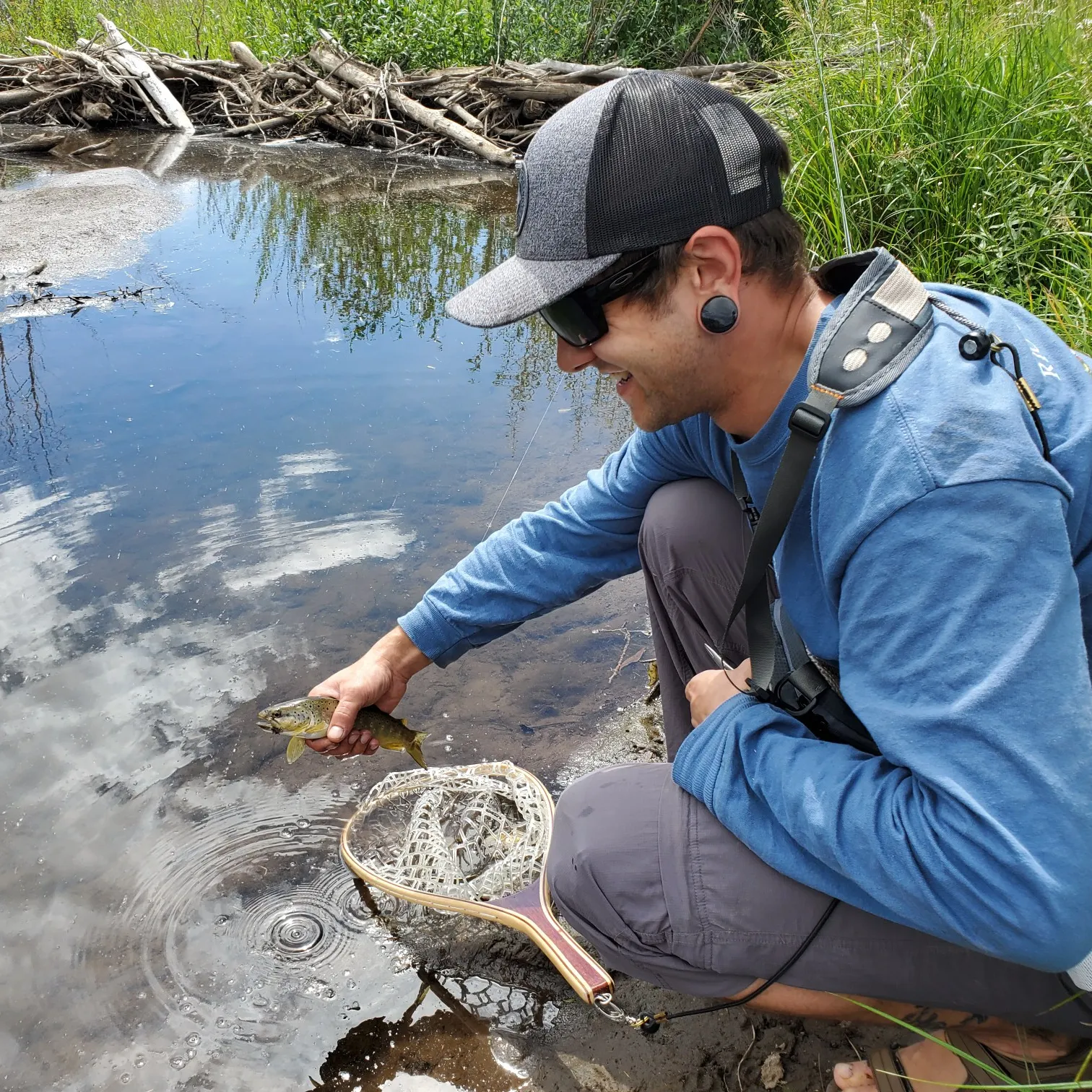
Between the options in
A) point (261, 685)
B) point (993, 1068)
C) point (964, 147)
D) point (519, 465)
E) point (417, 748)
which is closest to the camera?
point (993, 1068)

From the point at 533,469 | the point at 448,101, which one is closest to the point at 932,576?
the point at 533,469

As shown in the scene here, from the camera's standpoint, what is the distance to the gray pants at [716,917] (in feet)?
6.12

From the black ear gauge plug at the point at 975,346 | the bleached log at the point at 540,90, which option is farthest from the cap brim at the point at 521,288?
the bleached log at the point at 540,90

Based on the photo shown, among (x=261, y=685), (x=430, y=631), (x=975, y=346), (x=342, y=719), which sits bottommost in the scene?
Answer: (x=261, y=685)

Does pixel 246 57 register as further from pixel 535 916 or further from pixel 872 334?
pixel 872 334

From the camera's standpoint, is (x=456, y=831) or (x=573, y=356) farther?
(x=456, y=831)

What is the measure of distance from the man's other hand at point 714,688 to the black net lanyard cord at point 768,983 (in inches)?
19.0

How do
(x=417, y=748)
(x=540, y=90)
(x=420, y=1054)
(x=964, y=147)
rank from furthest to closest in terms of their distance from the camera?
(x=540, y=90) < (x=964, y=147) < (x=417, y=748) < (x=420, y=1054)

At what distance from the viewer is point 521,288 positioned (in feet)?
6.53

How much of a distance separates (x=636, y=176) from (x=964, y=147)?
3.85 m

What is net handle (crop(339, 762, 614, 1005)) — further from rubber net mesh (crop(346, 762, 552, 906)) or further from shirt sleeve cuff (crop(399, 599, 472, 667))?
shirt sleeve cuff (crop(399, 599, 472, 667))

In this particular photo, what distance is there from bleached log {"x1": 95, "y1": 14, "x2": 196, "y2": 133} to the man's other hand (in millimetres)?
14694

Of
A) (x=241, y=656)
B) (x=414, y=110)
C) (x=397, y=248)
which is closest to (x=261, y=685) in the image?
(x=241, y=656)

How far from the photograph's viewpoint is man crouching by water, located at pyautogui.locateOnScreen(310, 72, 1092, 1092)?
152 cm
